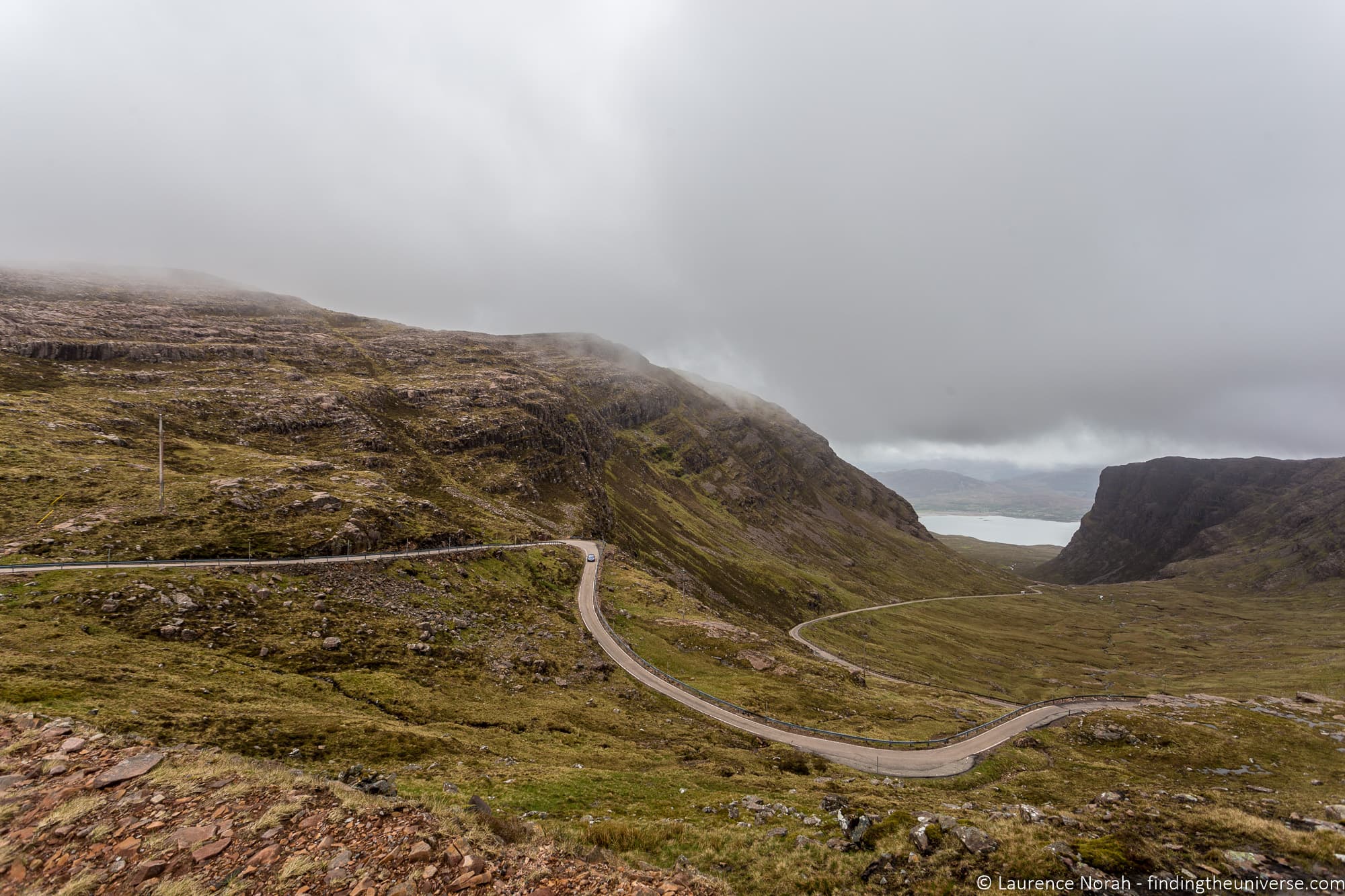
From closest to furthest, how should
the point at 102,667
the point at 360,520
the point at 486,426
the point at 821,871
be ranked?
the point at 821,871 → the point at 102,667 → the point at 360,520 → the point at 486,426

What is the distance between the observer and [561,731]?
135 ft

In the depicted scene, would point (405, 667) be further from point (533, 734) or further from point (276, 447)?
point (276, 447)

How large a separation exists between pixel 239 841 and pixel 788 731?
160 feet

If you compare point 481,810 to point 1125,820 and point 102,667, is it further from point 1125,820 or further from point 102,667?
point 102,667

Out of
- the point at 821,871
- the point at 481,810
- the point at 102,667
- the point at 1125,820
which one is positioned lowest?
the point at 102,667

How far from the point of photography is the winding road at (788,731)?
44019 millimetres

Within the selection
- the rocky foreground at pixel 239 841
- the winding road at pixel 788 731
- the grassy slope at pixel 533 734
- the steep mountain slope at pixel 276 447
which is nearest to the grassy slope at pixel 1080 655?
the steep mountain slope at pixel 276 447

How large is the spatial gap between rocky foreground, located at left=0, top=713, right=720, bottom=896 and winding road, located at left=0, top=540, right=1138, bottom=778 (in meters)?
38.2

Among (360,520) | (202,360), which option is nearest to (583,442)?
(202,360)

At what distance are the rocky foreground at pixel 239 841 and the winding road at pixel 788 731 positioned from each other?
125 feet

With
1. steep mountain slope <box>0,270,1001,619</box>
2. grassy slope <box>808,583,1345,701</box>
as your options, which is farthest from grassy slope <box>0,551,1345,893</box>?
grassy slope <box>808,583,1345,701</box>

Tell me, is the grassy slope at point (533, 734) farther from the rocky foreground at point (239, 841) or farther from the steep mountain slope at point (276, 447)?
the steep mountain slope at point (276, 447)

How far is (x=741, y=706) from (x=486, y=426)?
111411 millimetres

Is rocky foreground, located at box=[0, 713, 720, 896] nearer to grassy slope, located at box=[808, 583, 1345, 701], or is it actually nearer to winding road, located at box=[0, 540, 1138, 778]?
winding road, located at box=[0, 540, 1138, 778]
